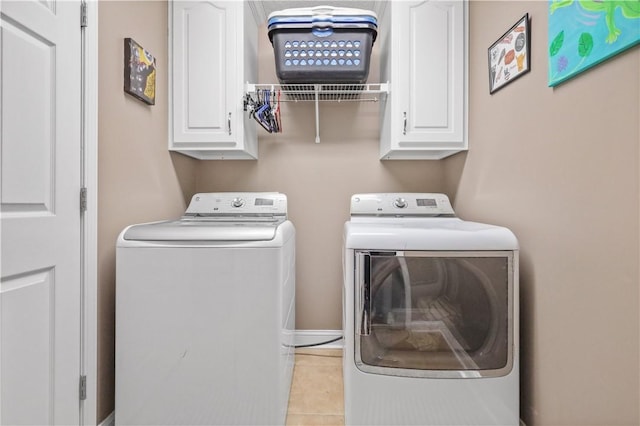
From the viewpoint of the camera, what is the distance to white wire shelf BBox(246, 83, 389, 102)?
6.18ft

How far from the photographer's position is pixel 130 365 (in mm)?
1287

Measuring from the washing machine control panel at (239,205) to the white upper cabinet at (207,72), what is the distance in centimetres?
36

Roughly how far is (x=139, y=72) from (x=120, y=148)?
42 cm

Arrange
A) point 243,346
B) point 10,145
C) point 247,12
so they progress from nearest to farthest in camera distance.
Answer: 1. point 10,145
2. point 243,346
3. point 247,12

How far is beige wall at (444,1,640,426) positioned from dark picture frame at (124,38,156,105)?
5.94 feet

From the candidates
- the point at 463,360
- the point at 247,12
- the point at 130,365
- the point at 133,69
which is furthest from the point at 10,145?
the point at 463,360

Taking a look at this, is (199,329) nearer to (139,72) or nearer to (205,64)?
(139,72)

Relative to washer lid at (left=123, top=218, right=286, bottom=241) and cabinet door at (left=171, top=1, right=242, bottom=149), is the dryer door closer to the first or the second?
washer lid at (left=123, top=218, right=286, bottom=241)

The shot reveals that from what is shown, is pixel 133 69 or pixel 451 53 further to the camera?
pixel 451 53

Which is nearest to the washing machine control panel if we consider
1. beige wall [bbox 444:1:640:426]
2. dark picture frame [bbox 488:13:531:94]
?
beige wall [bbox 444:1:640:426]

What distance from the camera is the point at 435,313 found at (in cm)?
133

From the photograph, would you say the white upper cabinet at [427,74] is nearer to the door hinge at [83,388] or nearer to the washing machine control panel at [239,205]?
the washing machine control panel at [239,205]

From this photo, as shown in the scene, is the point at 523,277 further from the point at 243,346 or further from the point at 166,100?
the point at 166,100

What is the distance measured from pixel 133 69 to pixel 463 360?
2.03m
